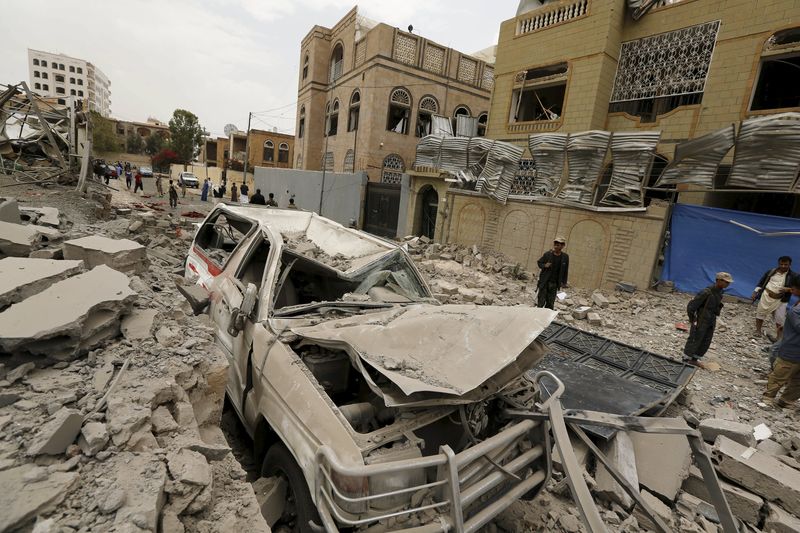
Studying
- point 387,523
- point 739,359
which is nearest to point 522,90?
point 739,359

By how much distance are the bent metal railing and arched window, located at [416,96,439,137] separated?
22521 millimetres

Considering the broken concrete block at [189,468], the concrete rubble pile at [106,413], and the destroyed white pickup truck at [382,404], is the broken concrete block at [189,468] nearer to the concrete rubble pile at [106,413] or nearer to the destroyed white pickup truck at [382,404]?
the concrete rubble pile at [106,413]

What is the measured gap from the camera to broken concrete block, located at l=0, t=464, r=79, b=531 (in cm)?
115

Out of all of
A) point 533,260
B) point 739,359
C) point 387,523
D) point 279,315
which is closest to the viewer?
point 387,523

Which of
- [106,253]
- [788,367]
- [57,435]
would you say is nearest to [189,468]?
[57,435]

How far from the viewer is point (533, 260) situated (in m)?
10.7

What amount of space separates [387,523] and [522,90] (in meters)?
14.5

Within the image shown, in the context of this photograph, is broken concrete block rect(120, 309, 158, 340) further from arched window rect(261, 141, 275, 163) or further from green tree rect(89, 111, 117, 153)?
green tree rect(89, 111, 117, 153)

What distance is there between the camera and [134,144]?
56.3 m

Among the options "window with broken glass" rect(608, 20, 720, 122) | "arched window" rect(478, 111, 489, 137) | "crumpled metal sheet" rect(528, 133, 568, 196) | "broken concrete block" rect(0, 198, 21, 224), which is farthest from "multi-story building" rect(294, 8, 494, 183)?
"broken concrete block" rect(0, 198, 21, 224)

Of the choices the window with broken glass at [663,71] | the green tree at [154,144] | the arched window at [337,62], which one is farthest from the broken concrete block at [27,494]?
the green tree at [154,144]

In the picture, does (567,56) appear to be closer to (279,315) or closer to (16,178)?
(279,315)

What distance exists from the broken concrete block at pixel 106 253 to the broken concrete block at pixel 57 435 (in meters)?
1.95

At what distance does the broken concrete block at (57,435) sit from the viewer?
4.60 ft
